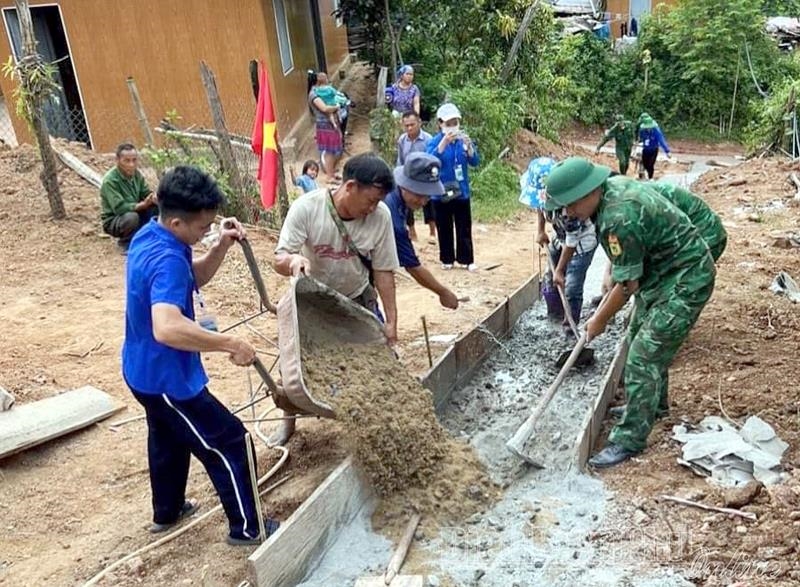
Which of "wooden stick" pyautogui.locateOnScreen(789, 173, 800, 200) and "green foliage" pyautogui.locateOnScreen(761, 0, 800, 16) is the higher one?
"green foliage" pyautogui.locateOnScreen(761, 0, 800, 16)

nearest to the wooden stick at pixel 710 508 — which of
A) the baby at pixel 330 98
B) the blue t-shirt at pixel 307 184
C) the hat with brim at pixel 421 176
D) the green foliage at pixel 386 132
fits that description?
the hat with brim at pixel 421 176

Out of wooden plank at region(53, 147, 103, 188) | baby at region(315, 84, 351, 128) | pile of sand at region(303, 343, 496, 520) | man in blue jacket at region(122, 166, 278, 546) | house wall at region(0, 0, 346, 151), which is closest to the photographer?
man in blue jacket at region(122, 166, 278, 546)

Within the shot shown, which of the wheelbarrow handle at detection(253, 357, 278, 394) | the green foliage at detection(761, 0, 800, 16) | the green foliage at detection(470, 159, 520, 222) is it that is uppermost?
the wheelbarrow handle at detection(253, 357, 278, 394)

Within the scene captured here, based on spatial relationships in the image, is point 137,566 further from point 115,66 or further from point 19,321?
point 115,66

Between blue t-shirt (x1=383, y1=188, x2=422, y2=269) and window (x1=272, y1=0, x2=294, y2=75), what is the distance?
8.95 m

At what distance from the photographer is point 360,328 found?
412 cm

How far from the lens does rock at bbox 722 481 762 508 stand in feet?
11.1

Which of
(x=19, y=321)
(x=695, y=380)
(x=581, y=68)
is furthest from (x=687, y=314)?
(x=581, y=68)

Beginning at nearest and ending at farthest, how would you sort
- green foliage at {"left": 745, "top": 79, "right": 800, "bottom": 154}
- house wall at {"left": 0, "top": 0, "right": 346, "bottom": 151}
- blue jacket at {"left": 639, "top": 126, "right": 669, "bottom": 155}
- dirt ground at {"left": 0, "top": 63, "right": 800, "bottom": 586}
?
1. dirt ground at {"left": 0, "top": 63, "right": 800, "bottom": 586}
2. house wall at {"left": 0, "top": 0, "right": 346, "bottom": 151}
3. blue jacket at {"left": 639, "top": 126, "right": 669, "bottom": 155}
4. green foliage at {"left": 745, "top": 79, "right": 800, "bottom": 154}

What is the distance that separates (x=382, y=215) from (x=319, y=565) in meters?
1.80

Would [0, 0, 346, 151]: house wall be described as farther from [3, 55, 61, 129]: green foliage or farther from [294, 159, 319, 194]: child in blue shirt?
[3, 55, 61, 129]: green foliage

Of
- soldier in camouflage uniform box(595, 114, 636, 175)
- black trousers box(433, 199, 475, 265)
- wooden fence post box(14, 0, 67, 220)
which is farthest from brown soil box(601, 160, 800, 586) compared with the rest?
wooden fence post box(14, 0, 67, 220)

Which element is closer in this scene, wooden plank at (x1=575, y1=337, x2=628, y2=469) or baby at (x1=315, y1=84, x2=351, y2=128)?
wooden plank at (x1=575, y1=337, x2=628, y2=469)

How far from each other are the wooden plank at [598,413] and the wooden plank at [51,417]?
289 centimetres
